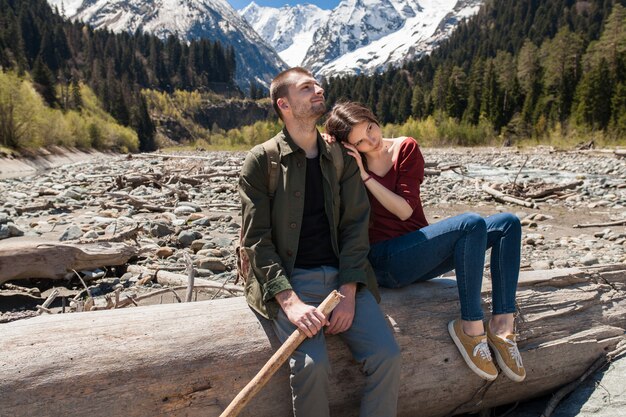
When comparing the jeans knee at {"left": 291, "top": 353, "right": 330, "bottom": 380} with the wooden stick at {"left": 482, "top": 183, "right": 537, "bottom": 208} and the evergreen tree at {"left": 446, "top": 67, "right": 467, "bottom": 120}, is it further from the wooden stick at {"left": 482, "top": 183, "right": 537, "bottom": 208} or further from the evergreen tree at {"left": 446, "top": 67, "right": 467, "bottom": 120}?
the evergreen tree at {"left": 446, "top": 67, "right": 467, "bottom": 120}

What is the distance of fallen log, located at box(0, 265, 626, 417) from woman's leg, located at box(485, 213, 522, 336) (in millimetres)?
257

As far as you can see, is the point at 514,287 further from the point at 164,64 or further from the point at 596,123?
the point at 164,64

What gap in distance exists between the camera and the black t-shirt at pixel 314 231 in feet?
9.80

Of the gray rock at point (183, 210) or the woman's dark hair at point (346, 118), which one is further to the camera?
the gray rock at point (183, 210)

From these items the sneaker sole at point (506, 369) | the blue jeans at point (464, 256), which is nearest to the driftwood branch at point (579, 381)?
the sneaker sole at point (506, 369)

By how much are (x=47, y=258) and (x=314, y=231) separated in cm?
398

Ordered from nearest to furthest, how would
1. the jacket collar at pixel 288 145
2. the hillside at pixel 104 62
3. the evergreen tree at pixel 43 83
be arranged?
the jacket collar at pixel 288 145, the evergreen tree at pixel 43 83, the hillside at pixel 104 62

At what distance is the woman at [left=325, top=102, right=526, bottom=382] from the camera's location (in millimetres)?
3025

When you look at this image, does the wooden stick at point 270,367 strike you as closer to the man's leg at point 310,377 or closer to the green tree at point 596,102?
the man's leg at point 310,377

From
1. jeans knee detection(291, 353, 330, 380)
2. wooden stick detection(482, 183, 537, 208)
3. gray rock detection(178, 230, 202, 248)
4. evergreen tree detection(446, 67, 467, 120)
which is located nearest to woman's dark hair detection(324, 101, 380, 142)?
jeans knee detection(291, 353, 330, 380)

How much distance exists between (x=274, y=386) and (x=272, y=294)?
511 mm

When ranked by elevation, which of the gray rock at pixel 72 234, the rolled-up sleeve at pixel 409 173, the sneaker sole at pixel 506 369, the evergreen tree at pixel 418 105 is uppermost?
the evergreen tree at pixel 418 105

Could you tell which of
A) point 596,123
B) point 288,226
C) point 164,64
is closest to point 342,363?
point 288,226

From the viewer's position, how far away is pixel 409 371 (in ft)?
9.80
